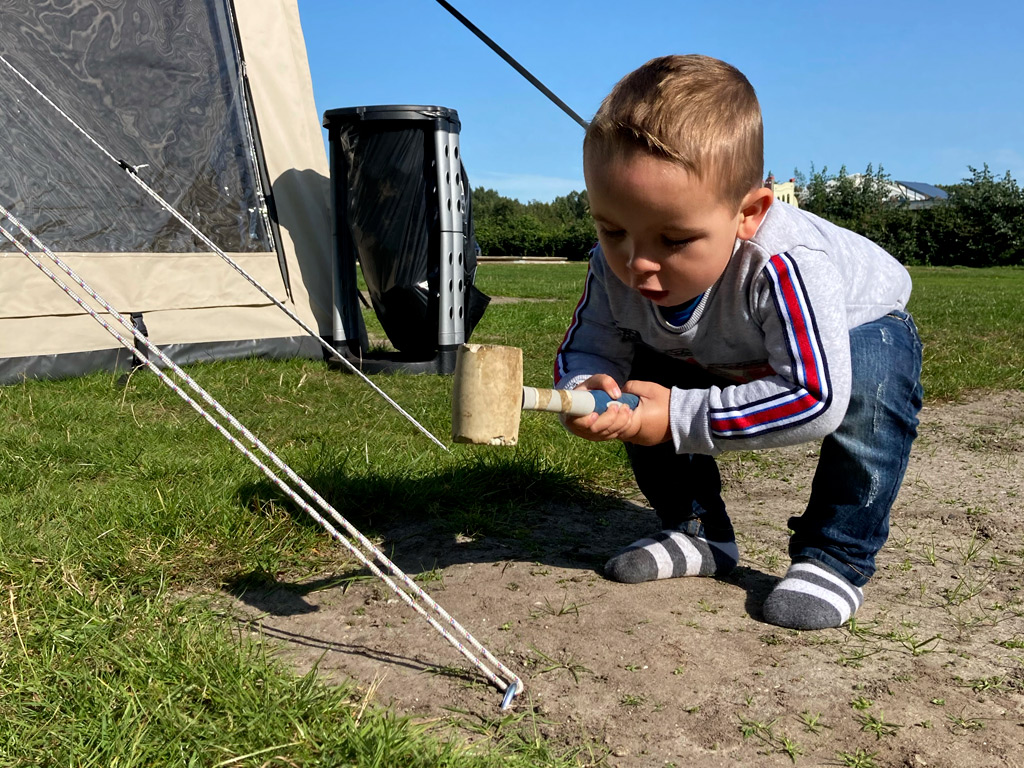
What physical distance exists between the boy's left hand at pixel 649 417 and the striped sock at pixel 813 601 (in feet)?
1.34

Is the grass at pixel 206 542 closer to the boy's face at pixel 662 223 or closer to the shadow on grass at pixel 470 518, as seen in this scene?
the shadow on grass at pixel 470 518

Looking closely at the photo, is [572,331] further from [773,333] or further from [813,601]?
[813,601]

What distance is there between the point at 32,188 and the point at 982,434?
4252 mm

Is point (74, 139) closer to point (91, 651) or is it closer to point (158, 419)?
point (158, 419)

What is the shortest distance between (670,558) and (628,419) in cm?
51

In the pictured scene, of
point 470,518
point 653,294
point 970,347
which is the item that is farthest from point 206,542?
point 970,347

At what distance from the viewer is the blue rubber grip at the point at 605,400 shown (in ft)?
5.47

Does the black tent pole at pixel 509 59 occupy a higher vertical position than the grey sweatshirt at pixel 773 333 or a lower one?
higher

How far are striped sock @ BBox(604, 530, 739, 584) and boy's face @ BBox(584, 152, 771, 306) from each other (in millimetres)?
628

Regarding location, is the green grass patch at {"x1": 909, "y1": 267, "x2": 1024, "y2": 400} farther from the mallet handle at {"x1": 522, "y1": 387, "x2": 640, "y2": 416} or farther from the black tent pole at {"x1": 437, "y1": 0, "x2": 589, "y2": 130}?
the mallet handle at {"x1": 522, "y1": 387, "x2": 640, "y2": 416}

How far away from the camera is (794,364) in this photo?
1696 millimetres

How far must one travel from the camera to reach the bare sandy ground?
55.2 inches

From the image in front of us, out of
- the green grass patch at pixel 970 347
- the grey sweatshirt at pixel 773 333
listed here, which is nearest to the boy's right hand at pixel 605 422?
the grey sweatshirt at pixel 773 333

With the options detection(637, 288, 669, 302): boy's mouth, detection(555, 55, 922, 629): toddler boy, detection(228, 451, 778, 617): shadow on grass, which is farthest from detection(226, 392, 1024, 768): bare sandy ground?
detection(637, 288, 669, 302): boy's mouth
